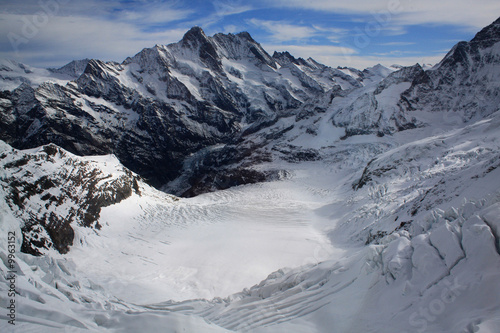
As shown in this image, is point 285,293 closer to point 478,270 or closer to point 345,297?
point 345,297

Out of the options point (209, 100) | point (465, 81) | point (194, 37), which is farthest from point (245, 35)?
point (465, 81)

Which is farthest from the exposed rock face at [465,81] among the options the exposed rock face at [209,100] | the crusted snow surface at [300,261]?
the crusted snow surface at [300,261]

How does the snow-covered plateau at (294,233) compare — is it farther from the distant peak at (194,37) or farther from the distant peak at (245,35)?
the distant peak at (245,35)

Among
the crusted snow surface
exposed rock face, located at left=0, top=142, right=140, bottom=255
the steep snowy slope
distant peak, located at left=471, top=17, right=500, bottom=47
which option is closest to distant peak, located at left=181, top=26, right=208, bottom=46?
the steep snowy slope

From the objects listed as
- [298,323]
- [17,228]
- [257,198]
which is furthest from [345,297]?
[257,198]

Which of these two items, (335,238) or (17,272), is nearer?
(17,272)

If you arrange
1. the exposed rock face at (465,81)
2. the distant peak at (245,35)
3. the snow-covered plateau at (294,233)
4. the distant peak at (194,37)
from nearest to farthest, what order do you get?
1. the snow-covered plateau at (294,233)
2. the exposed rock face at (465,81)
3. the distant peak at (194,37)
4. the distant peak at (245,35)

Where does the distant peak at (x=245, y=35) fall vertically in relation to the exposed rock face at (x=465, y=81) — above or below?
above

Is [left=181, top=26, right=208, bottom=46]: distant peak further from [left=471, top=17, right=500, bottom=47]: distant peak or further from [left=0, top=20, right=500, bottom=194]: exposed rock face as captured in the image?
[left=471, top=17, right=500, bottom=47]: distant peak
